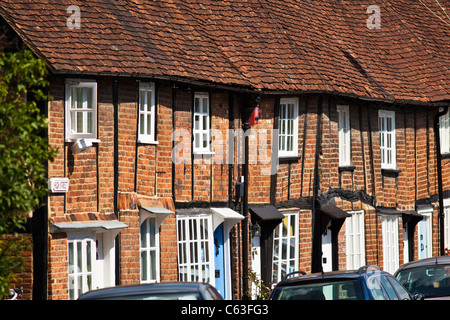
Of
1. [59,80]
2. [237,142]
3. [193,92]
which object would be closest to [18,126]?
[59,80]

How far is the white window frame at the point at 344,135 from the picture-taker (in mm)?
29031

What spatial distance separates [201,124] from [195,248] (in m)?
2.73

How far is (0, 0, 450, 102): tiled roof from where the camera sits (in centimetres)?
2156

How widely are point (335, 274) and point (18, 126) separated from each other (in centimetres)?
460

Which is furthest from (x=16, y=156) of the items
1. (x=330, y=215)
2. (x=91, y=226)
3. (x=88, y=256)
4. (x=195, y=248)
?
(x=330, y=215)

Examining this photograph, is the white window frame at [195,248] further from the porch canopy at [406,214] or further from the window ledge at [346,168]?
the porch canopy at [406,214]

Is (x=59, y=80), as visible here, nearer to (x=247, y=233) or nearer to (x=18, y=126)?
(x=247, y=233)

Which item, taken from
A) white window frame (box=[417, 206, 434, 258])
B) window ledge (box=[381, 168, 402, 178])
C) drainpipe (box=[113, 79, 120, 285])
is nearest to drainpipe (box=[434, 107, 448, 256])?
white window frame (box=[417, 206, 434, 258])

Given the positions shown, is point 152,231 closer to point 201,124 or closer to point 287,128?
point 201,124

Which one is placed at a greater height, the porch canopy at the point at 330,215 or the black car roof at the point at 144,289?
the porch canopy at the point at 330,215

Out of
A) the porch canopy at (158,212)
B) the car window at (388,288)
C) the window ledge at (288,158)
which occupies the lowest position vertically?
the car window at (388,288)

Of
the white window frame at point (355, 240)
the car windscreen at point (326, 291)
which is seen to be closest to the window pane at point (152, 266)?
the white window frame at point (355, 240)

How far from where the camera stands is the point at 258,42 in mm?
27703

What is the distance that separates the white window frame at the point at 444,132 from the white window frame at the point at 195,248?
11.7 m
